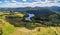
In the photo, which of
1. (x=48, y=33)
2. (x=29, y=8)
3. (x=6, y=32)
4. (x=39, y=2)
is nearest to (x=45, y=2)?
(x=39, y=2)

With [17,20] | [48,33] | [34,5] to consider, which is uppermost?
[34,5]

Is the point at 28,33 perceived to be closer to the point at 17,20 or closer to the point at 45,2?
the point at 17,20

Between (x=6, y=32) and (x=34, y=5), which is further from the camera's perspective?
(x=34, y=5)

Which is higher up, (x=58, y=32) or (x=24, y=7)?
(x=24, y=7)

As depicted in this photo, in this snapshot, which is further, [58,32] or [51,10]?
[51,10]

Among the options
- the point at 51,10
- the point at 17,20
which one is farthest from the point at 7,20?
the point at 51,10

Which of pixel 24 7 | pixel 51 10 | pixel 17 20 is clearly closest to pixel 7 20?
pixel 17 20

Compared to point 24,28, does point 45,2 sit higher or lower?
higher

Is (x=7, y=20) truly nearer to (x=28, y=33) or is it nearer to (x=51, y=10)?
(x=28, y=33)
